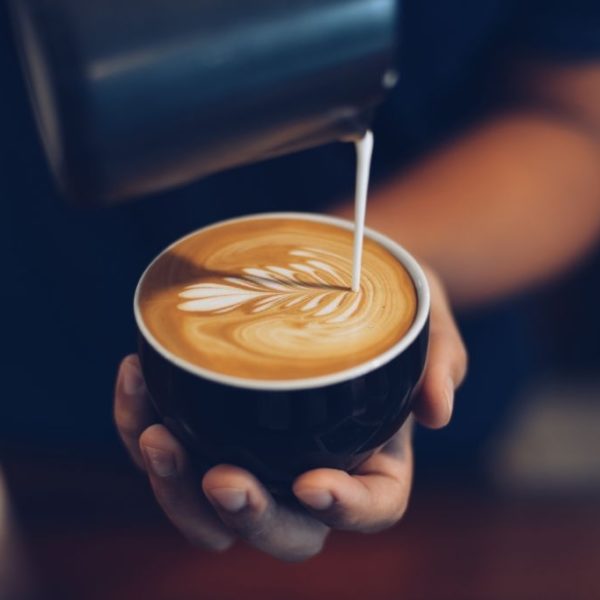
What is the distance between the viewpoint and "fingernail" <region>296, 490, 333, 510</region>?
534 mm

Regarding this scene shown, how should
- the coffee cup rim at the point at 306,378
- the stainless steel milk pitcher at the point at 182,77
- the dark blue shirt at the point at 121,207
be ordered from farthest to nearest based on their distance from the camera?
the dark blue shirt at the point at 121,207 < the coffee cup rim at the point at 306,378 < the stainless steel milk pitcher at the point at 182,77

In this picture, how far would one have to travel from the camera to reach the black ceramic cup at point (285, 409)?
0.49 metres

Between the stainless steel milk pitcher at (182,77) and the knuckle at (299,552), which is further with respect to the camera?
the knuckle at (299,552)

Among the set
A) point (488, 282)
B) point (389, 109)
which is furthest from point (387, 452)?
point (389, 109)

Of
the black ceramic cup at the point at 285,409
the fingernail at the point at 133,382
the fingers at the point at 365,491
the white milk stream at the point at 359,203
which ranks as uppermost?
the white milk stream at the point at 359,203

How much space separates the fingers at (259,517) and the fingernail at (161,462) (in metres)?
0.04

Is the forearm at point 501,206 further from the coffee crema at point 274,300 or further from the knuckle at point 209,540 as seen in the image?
the knuckle at point 209,540

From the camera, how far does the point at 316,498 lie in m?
0.54

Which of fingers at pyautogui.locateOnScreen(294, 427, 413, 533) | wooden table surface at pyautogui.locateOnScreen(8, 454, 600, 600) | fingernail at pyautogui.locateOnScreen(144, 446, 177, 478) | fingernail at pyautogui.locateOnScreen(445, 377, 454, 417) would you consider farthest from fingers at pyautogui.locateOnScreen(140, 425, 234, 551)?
wooden table surface at pyautogui.locateOnScreen(8, 454, 600, 600)

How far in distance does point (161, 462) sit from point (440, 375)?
231 millimetres

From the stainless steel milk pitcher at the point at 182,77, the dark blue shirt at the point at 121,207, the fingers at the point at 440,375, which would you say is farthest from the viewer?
the dark blue shirt at the point at 121,207

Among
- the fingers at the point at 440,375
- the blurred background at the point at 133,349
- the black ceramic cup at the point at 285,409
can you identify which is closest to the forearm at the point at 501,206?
the blurred background at the point at 133,349

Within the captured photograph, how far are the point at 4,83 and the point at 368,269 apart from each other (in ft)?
1.77

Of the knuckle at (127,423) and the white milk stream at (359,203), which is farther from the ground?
the white milk stream at (359,203)
